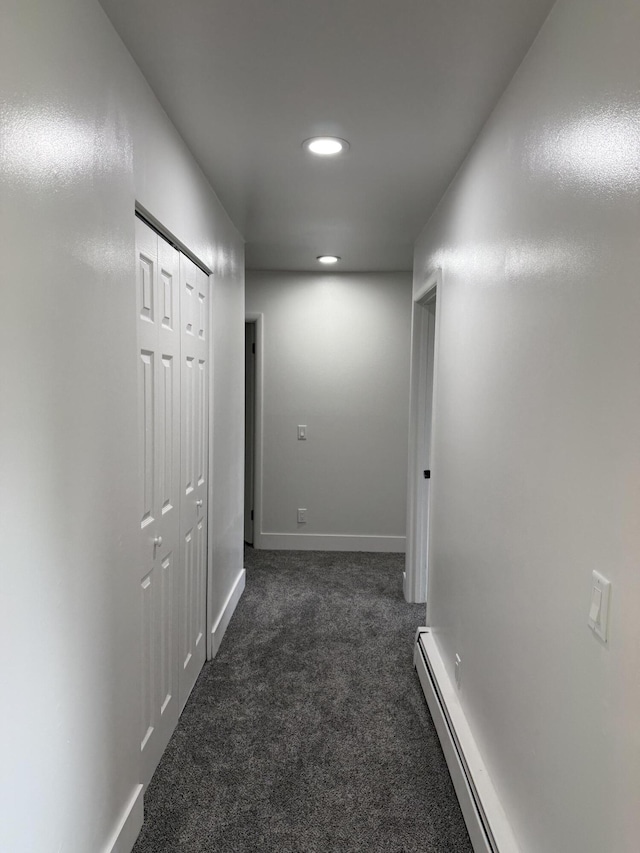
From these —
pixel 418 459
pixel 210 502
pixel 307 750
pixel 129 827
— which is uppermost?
pixel 418 459

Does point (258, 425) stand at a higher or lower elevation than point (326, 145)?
lower

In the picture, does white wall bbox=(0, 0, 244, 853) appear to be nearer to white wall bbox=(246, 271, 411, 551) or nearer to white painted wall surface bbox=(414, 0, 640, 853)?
white painted wall surface bbox=(414, 0, 640, 853)

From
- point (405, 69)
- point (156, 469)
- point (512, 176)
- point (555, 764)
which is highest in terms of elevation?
point (405, 69)

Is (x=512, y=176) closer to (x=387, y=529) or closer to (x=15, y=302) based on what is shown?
(x=15, y=302)

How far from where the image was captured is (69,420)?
4.23 feet

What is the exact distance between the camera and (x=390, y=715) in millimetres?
2504

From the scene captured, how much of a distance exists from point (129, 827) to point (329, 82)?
2286mm

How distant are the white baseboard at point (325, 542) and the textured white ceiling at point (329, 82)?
2.91 meters

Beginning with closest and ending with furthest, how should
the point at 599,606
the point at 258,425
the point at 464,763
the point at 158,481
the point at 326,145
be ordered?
the point at 599,606, the point at 464,763, the point at 158,481, the point at 326,145, the point at 258,425

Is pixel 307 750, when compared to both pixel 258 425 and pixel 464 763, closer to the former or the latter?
pixel 464 763

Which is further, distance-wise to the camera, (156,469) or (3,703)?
(156,469)

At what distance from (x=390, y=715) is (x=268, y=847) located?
0.87 metres

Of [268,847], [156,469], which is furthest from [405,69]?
[268,847]

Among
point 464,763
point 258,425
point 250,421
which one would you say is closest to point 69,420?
point 464,763
